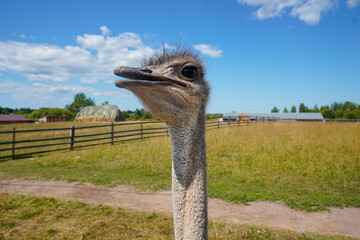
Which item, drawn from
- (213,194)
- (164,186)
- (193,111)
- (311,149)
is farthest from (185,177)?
(311,149)

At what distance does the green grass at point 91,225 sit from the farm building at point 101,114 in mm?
29142

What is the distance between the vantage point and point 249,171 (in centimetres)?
585

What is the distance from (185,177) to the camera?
1365mm

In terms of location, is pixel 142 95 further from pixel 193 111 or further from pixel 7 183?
pixel 7 183

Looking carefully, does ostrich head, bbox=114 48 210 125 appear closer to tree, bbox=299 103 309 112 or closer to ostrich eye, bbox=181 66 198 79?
ostrich eye, bbox=181 66 198 79

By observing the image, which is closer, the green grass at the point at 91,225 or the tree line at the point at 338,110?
the green grass at the point at 91,225

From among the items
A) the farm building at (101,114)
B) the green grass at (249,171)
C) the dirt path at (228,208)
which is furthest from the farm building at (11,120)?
the dirt path at (228,208)

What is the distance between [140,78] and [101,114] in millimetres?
34224

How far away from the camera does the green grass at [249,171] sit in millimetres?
4413

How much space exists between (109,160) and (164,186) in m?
3.43

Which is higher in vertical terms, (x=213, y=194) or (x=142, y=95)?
(x=142, y=95)

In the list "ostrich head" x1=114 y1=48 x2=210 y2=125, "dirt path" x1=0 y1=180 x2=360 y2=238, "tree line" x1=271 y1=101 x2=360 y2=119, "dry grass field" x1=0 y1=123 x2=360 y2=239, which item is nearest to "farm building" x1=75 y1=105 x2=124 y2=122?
"dry grass field" x1=0 y1=123 x2=360 y2=239

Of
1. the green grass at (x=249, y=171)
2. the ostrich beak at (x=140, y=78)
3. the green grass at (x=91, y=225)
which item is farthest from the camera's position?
the green grass at (x=249, y=171)

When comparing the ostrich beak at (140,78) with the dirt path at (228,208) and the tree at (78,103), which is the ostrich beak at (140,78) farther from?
the tree at (78,103)
